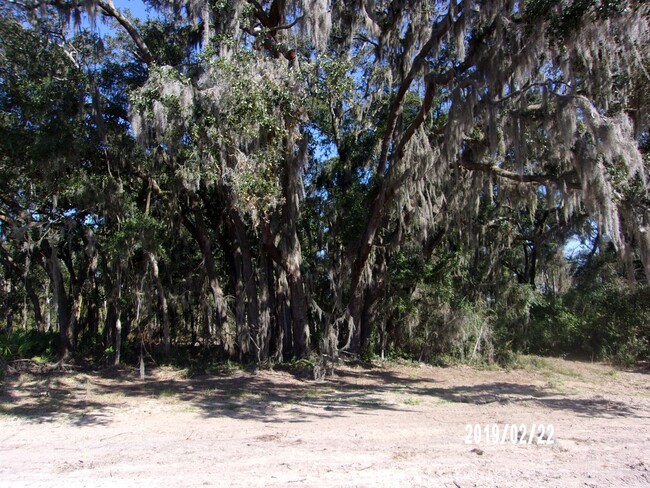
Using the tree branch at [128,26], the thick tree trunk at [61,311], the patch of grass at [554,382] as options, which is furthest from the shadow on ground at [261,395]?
the tree branch at [128,26]

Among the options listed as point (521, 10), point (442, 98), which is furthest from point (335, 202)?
point (521, 10)

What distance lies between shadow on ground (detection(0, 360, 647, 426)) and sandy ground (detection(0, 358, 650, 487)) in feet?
0.13

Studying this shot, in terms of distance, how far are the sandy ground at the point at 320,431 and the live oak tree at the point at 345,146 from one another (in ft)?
8.83

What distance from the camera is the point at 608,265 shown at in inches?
658

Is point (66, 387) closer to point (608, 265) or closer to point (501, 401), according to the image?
point (501, 401)

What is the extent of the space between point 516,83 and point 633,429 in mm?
6561

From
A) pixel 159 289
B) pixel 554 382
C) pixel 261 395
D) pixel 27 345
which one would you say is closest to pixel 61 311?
pixel 27 345

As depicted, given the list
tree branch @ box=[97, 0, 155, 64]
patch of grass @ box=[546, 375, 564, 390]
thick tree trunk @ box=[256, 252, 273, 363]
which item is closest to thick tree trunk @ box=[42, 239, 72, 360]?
thick tree trunk @ box=[256, 252, 273, 363]

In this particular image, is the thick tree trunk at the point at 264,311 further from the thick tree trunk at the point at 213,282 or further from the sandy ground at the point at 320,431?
the thick tree trunk at the point at 213,282

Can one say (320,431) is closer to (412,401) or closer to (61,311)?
(412,401)

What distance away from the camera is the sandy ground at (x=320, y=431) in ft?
16.0

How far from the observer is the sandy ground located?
16.0ft

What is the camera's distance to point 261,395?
987 centimetres

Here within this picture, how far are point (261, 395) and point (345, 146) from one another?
7.35 m
